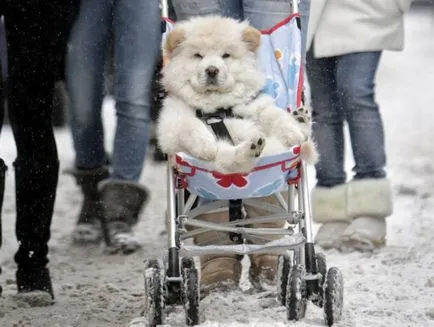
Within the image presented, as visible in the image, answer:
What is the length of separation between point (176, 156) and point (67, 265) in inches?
65.3

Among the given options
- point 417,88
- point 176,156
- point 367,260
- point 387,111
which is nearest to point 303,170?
point 176,156

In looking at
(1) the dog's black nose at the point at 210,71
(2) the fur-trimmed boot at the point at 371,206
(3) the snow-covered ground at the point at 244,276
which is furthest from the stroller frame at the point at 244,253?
(2) the fur-trimmed boot at the point at 371,206

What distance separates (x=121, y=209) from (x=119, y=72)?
2.13ft

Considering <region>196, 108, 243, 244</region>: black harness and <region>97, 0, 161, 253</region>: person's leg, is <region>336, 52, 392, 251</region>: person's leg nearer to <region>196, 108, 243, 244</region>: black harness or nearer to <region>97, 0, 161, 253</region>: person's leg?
<region>97, 0, 161, 253</region>: person's leg

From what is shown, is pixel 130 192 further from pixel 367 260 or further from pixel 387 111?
pixel 387 111

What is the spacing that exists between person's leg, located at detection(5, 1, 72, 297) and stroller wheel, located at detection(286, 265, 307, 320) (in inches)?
45.2

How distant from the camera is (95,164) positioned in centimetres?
614

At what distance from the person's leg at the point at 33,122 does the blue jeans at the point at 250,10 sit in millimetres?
519

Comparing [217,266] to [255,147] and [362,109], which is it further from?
[362,109]

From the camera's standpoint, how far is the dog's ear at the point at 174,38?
454 centimetres

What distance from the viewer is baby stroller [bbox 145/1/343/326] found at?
14.0 feet

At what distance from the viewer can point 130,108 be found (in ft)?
19.3

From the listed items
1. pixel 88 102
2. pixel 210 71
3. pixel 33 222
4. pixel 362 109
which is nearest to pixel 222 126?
pixel 210 71

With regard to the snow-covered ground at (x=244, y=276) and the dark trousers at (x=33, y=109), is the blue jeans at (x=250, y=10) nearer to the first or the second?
the dark trousers at (x=33, y=109)
